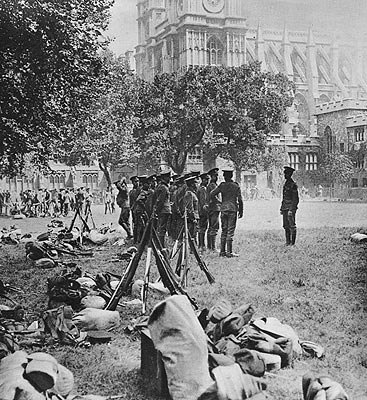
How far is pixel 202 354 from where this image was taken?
2602mm

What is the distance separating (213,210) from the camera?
4172mm

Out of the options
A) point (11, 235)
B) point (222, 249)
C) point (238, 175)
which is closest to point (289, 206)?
point (238, 175)

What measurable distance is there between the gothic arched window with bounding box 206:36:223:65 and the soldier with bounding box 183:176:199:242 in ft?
2.52

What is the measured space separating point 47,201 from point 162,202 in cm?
75

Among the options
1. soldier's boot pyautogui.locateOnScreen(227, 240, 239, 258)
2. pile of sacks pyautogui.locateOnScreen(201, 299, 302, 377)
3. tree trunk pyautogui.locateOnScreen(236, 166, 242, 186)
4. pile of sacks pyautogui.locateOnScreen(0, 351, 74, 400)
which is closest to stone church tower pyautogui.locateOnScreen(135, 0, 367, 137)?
tree trunk pyautogui.locateOnScreen(236, 166, 242, 186)

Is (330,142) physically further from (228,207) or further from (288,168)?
(228,207)

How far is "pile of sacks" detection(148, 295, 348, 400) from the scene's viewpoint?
8.29ft

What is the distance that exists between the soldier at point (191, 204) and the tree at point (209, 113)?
0.16 meters

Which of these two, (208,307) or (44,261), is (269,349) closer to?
(208,307)

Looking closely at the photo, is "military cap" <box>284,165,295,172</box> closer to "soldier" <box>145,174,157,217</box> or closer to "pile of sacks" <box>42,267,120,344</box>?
"soldier" <box>145,174,157,217</box>

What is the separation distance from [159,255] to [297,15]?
5.59 feet

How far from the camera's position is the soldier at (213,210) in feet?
12.4

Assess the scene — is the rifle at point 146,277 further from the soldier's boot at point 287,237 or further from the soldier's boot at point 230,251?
the soldier's boot at point 287,237

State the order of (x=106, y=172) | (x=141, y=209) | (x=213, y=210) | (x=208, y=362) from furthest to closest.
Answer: (x=213, y=210)
(x=141, y=209)
(x=106, y=172)
(x=208, y=362)
